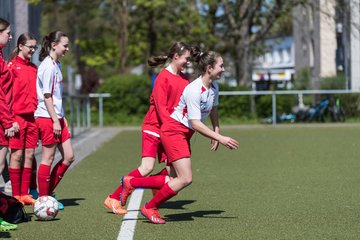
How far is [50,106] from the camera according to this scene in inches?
376

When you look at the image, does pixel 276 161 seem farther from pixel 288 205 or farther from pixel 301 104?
pixel 301 104

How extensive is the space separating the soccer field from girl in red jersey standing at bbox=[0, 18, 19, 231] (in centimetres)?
62

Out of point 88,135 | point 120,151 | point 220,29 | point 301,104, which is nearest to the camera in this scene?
point 120,151

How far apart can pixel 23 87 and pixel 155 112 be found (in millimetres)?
1607

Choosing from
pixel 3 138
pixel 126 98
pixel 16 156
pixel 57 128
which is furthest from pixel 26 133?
pixel 126 98

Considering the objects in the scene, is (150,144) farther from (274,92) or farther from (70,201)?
(274,92)

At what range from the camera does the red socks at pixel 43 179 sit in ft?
32.7

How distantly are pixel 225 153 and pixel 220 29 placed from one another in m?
28.1

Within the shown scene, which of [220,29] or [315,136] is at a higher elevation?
[220,29]

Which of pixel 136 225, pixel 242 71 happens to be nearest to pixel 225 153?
pixel 136 225

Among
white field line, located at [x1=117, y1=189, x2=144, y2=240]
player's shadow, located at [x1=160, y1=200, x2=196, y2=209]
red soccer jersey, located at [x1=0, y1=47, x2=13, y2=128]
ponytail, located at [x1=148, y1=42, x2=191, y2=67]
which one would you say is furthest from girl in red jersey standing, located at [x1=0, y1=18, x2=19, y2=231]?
player's shadow, located at [x1=160, y1=200, x2=196, y2=209]

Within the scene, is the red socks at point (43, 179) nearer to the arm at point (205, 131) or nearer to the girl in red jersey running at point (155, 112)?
the girl in red jersey running at point (155, 112)

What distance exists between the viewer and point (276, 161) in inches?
643

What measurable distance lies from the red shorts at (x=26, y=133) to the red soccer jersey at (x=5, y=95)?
4.50 feet
